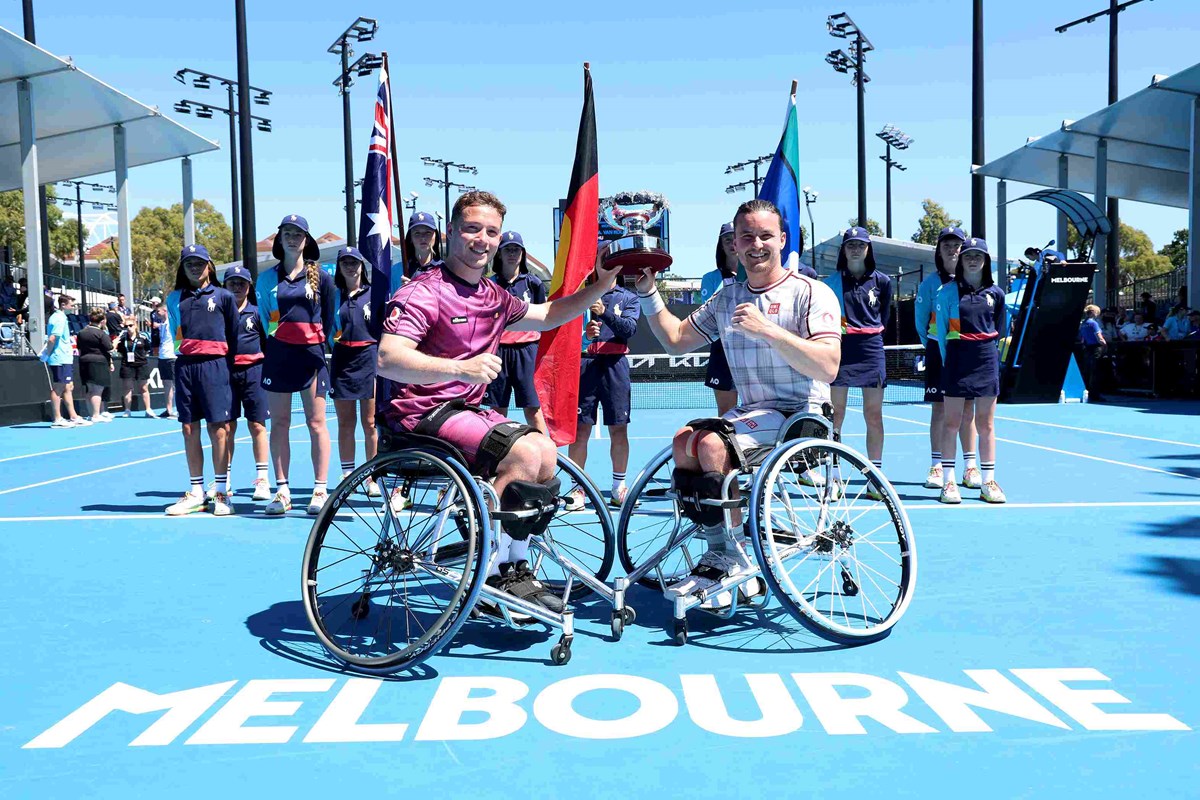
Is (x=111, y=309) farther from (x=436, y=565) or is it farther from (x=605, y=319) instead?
(x=436, y=565)

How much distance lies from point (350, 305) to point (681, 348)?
374 cm

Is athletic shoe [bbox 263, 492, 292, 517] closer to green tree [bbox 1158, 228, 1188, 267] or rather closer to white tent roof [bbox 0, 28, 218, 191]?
white tent roof [bbox 0, 28, 218, 191]

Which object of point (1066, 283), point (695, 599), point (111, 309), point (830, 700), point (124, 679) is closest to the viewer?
point (830, 700)

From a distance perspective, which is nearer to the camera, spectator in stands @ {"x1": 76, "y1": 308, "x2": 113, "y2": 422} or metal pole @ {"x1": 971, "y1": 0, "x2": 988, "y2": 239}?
spectator in stands @ {"x1": 76, "y1": 308, "x2": 113, "y2": 422}

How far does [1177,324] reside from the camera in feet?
61.5

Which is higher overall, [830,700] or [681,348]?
[681,348]

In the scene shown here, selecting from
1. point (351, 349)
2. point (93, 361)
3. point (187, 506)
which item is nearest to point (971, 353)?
point (351, 349)

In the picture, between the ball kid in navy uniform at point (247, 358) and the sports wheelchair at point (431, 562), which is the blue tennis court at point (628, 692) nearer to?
the sports wheelchair at point (431, 562)

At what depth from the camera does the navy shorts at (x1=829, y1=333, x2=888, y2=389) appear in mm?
7629

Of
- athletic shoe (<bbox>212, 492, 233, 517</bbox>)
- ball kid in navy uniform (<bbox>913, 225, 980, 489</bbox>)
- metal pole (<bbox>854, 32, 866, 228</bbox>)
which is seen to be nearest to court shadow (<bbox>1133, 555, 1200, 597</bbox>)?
ball kid in navy uniform (<bbox>913, 225, 980, 489</bbox>)

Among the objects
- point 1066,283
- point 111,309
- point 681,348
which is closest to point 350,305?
point 681,348

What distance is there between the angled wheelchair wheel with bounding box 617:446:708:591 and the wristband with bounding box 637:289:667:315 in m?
0.60

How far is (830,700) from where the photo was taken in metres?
3.29

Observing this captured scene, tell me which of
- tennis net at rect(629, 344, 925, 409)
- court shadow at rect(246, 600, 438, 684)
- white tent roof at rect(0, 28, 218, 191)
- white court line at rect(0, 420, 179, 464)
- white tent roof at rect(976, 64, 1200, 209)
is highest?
white tent roof at rect(0, 28, 218, 191)
